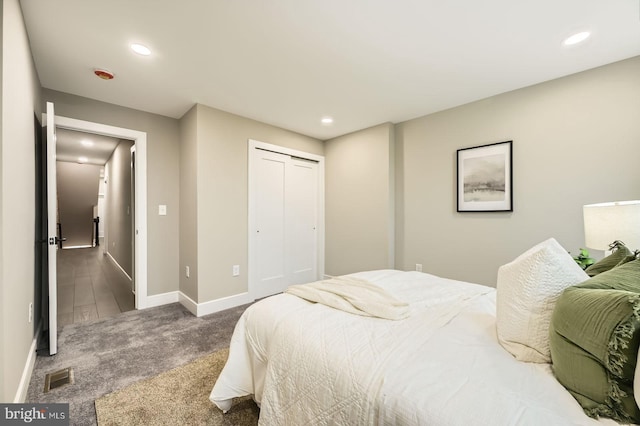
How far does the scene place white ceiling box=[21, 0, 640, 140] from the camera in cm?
165

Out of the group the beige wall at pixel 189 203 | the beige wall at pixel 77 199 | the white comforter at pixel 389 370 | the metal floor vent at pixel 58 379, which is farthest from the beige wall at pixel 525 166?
the beige wall at pixel 77 199

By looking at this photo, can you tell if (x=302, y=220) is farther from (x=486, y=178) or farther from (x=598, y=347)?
(x=598, y=347)

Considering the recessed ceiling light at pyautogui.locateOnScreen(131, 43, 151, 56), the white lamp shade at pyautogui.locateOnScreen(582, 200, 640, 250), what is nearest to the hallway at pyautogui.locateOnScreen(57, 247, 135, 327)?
the recessed ceiling light at pyautogui.locateOnScreen(131, 43, 151, 56)

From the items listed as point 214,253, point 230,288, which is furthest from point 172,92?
point 230,288

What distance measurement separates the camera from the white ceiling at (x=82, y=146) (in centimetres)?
439

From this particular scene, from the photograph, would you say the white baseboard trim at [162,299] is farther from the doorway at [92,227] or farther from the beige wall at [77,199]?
the beige wall at [77,199]

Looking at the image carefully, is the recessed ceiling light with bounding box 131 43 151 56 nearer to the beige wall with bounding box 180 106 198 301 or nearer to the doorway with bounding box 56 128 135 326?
the beige wall with bounding box 180 106 198 301

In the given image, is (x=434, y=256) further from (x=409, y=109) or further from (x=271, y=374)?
(x=271, y=374)

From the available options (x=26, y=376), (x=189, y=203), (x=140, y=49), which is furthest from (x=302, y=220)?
(x=26, y=376)

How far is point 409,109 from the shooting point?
318 centimetres

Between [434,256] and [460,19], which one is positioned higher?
[460,19]

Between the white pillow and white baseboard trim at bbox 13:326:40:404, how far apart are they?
2502 mm

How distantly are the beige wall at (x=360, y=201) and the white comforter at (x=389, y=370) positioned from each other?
6.75ft

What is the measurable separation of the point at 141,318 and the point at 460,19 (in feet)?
13.0
